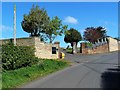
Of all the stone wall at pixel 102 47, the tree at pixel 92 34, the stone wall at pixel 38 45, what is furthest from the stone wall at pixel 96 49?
the tree at pixel 92 34

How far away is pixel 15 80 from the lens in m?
17.9

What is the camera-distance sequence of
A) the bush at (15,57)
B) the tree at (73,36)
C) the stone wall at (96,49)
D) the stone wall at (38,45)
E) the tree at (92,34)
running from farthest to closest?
the tree at (92,34), the tree at (73,36), the stone wall at (96,49), the stone wall at (38,45), the bush at (15,57)

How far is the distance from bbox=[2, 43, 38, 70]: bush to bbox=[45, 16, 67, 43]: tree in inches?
904

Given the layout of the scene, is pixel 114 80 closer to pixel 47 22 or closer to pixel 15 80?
pixel 15 80

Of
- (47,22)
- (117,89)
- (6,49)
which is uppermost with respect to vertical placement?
(47,22)

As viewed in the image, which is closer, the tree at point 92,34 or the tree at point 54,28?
the tree at point 54,28

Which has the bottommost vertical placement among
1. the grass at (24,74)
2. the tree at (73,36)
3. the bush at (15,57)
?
the grass at (24,74)

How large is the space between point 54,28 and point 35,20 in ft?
11.0

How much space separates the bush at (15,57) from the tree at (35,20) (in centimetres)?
2198

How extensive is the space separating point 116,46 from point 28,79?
4462cm

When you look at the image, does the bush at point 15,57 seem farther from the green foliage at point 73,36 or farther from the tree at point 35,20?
the green foliage at point 73,36

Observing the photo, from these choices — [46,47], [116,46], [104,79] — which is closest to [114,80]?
[104,79]

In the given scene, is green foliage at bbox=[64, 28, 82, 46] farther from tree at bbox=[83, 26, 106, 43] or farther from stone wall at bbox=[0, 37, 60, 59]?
stone wall at bbox=[0, 37, 60, 59]

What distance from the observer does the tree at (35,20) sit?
47.4 metres
